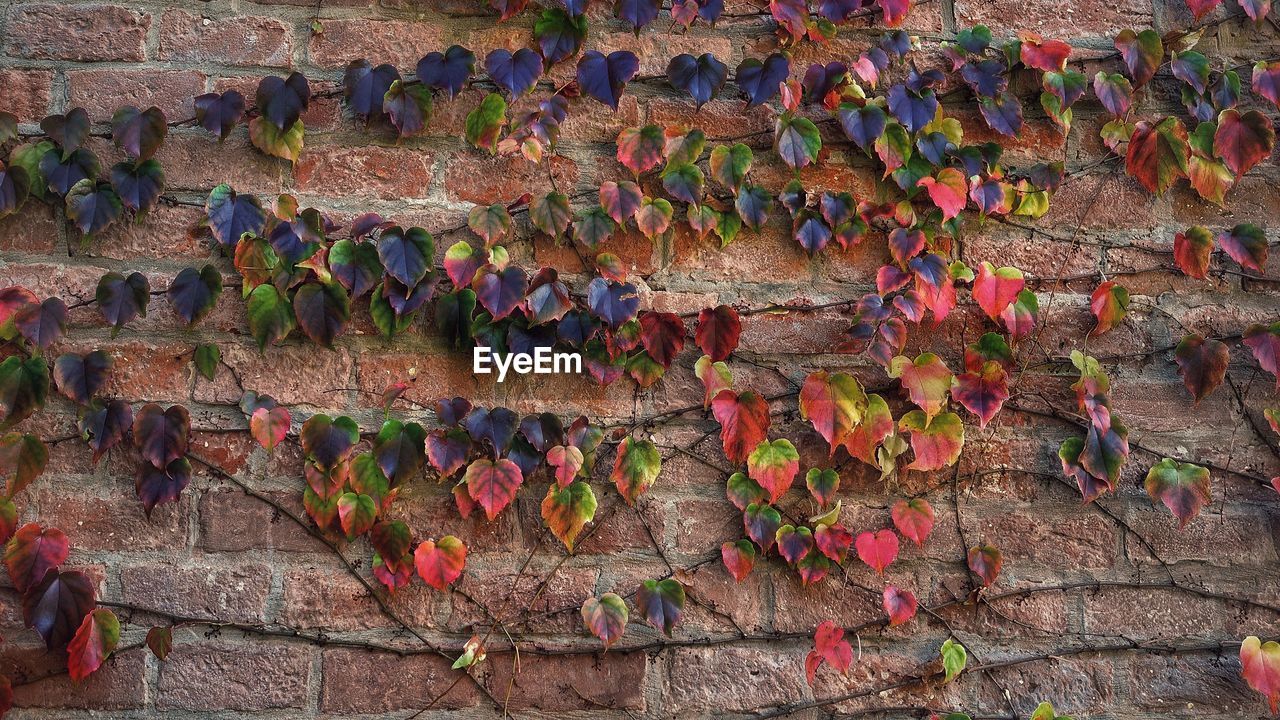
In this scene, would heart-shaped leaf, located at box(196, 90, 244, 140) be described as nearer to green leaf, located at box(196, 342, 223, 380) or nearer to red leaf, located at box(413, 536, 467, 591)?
green leaf, located at box(196, 342, 223, 380)

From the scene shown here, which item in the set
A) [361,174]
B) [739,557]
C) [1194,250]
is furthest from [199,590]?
[1194,250]

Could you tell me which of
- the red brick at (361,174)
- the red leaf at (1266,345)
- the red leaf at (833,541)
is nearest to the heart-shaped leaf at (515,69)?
the red brick at (361,174)

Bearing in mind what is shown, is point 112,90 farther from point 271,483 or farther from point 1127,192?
point 1127,192

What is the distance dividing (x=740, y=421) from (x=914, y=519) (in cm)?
25

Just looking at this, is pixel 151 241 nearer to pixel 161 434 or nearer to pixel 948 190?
pixel 161 434

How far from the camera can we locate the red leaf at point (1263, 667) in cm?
112

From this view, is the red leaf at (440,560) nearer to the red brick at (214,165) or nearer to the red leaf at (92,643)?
the red leaf at (92,643)

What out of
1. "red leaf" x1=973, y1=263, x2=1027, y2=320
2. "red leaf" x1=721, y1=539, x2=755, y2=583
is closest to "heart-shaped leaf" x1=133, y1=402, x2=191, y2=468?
"red leaf" x1=721, y1=539, x2=755, y2=583

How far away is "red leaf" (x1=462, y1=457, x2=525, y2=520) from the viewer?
1118 millimetres

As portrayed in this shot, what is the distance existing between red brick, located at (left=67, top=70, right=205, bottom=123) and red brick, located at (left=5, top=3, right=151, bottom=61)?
0.08 ft

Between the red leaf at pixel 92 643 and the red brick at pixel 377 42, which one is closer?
the red leaf at pixel 92 643

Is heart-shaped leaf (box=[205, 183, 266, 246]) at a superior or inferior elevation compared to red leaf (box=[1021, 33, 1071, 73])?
inferior

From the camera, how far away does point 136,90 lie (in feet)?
4.00

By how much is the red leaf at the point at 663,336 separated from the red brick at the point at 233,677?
22.1 inches
